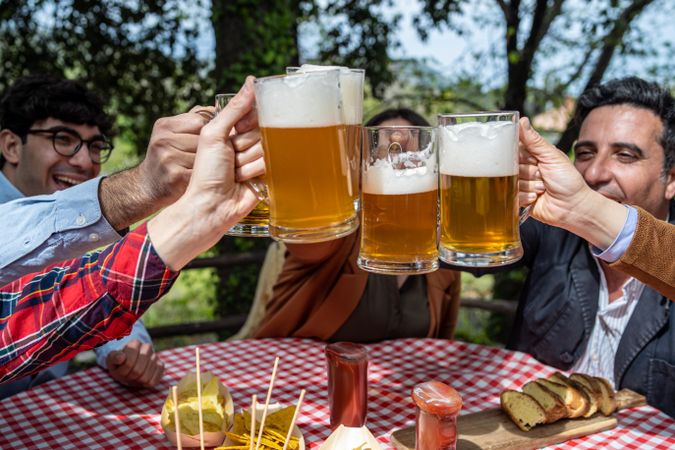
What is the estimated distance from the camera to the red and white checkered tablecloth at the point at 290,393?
1.77 meters

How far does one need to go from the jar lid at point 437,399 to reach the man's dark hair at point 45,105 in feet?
7.46

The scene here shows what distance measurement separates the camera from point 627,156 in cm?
248

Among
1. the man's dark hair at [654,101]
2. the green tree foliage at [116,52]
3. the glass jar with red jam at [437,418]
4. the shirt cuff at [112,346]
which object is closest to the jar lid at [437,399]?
the glass jar with red jam at [437,418]

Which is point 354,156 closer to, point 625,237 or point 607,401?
point 625,237

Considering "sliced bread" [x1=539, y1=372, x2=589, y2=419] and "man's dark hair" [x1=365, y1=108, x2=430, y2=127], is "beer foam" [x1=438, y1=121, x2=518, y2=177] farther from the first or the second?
"man's dark hair" [x1=365, y1=108, x2=430, y2=127]

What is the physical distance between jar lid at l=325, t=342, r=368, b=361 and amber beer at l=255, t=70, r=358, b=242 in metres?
0.55

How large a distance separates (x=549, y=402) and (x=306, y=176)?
1.10 metres

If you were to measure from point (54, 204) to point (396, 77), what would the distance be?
4480 mm

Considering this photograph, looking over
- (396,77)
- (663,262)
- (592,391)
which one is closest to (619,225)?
(663,262)

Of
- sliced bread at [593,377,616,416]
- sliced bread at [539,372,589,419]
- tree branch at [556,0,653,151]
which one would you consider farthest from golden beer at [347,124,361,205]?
tree branch at [556,0,653,151]

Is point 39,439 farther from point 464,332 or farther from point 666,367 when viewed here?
point 464,332

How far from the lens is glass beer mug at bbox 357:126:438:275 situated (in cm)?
138

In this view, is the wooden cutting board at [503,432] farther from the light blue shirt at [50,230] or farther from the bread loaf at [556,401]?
the light blue shirt at [50,230]

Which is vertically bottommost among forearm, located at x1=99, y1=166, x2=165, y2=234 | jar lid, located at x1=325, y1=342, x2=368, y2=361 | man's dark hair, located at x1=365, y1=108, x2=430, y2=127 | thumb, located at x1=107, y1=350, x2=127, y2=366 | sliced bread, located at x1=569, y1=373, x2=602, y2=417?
sliced bread, located at x1=569, y1=373, x2=602, y2=417
